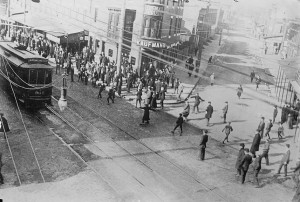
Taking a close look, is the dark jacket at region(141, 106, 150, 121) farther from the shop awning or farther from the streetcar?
the shop awning

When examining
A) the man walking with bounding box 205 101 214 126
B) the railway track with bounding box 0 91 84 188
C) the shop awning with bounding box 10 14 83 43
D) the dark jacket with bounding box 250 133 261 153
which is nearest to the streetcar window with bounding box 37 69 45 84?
the railway track with bounding box 0 91 84 188

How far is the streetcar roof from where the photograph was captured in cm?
1927

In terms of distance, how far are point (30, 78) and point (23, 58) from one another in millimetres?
1218

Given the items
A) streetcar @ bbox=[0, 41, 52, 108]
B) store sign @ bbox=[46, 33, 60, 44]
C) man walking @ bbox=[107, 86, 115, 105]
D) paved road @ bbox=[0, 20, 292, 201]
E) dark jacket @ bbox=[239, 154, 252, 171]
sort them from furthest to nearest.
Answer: store sign @ bbox=[46, 33, 60, 44]
man walking @ bbox=[107, 86, 115, 105]
streetcar @ bbox=[0, 41, 52, 108]
dark jacket @ bbox=[239, 154, 252, 171]
paved road @ bbox=[0, 20, 292, 201]

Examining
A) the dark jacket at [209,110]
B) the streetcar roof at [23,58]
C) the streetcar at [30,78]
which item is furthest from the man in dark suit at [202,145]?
the streetcar roof at [23,58]

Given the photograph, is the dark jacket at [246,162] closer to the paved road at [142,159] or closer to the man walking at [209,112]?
the paved road at [142,159]

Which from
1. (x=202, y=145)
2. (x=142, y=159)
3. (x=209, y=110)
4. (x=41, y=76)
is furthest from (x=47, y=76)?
(x=202, y=145)

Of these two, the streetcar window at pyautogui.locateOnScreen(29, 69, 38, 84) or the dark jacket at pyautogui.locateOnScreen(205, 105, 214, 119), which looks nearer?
the streetcar window at pyautogui.locateOnScreen(29, 69, 38, 84)

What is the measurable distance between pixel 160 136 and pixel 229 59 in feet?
111

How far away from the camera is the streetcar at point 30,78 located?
1909cm

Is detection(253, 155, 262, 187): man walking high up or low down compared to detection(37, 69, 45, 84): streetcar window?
down

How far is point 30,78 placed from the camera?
19141mm

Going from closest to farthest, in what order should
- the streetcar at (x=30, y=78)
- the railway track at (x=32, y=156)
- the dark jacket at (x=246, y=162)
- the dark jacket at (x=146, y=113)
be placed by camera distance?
the railway track at (x=32, y=156)
the dark jacket at (x=246, y=162)
the streetcar at (x=30, y=78)
the dark jacket at (x=146, y=113)

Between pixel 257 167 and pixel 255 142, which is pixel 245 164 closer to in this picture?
pixel 257 167
